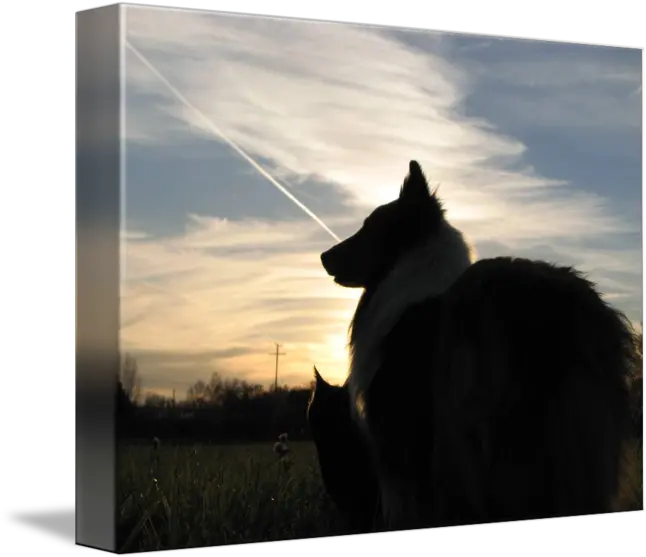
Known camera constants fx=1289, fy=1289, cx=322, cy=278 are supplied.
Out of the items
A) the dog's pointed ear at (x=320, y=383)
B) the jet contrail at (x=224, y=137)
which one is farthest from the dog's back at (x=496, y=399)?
the jet contrail at (x=224, y=137)

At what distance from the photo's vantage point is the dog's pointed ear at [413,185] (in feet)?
18.3

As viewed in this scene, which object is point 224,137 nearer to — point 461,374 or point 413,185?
point 413,185

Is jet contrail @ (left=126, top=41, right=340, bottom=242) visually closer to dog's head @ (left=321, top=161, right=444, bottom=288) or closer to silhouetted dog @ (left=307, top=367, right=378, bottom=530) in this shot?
dog's head @ (left=321, top=161, right=444, bottom=288)

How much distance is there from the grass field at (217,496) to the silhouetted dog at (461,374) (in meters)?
0.14

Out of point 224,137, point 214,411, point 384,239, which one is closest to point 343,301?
point 384,239

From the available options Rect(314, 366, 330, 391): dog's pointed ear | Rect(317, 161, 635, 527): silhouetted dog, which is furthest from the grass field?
Rect(314, 366, 330, 391): dog's pointed ear

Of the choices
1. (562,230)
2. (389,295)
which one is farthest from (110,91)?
(562,230)

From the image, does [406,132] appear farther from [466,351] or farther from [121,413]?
[121,413]

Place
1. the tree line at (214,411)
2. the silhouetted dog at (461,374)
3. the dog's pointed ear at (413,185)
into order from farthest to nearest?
the dog's pointed ear at (413,185)
the silhouetted dog at (461,374)
the tree line at (214,411)

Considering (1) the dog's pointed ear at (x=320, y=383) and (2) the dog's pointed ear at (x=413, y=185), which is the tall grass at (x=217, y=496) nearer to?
(1) the dog's pointed ear at (x=320, y=383)

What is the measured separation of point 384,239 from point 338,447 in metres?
0.91

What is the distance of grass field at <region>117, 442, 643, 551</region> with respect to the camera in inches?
197

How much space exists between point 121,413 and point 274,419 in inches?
27.8

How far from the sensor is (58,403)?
17.0ft
